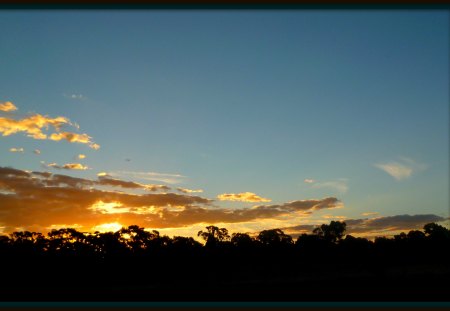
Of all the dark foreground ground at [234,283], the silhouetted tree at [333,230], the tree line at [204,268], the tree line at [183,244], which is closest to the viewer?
the dark foreground ground at [234,283]

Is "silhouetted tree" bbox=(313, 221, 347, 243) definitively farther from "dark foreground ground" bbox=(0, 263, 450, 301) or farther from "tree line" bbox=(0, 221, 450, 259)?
"dark foreground ground" bbox=(0, 263, 450, 301)

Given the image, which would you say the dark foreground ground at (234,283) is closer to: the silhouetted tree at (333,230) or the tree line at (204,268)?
the tree line at (204,268)

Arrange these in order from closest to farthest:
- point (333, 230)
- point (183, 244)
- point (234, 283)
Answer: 1. point (234, 283)
2. point (183, 244)
3. point (333, 230)

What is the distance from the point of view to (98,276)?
42250mm

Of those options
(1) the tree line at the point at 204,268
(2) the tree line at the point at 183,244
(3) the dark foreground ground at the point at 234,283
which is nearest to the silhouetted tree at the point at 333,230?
(2) the tree line at the point at 183,244

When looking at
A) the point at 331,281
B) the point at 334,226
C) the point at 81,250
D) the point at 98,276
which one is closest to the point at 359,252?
the point at 331,281

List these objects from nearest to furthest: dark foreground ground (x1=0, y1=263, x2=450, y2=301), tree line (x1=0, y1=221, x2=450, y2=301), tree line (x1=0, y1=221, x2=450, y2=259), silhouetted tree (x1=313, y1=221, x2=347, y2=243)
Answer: dark foreground ground (x1=0, y1=263, x2=450, y2=301) → tree line (x1=0, y1=221, x2=450, y2=301) → tree line (x1=0, y1=221, x2=450, y2=259) → silhouetted tree (x1=313, y1=221, x2=347, y2=243)

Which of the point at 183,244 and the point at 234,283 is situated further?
the point at 183,244

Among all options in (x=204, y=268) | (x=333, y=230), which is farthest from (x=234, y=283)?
(x=333, y=230)

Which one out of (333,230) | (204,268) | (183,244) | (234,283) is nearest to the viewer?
(234,283)

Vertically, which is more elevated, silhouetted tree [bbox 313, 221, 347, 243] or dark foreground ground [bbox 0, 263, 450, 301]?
silhouetted tree [bbox 313, 221, 347, 243]

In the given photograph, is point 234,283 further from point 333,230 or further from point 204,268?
point 333,230

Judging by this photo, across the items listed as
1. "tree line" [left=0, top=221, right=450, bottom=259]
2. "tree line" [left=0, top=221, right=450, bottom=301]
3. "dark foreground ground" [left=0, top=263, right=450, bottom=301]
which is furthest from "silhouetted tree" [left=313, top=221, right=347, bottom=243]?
"dark foreground ground" [left=0, top=263, right=450, bottom=301]
